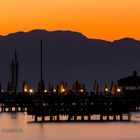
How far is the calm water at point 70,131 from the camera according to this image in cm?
13650

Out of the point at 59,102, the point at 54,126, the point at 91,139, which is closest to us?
the point at 91,139

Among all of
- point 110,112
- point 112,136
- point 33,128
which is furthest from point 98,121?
point 112,136

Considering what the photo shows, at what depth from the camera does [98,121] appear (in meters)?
161

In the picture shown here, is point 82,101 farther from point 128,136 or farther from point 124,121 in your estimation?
point 128,136

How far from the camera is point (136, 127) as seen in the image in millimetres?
153125

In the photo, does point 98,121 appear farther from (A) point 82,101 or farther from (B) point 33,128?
(A) point 82,101

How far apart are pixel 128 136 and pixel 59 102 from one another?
49.8 metres

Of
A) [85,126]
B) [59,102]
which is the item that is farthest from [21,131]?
[59,102]

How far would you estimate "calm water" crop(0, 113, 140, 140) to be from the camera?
448 feet

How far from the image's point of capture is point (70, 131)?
145375 millimetres

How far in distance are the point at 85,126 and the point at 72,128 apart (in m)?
6.56

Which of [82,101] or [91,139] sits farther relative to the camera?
[82,101]

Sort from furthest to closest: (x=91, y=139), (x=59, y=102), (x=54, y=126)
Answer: (x=59, y=102), (x=54, y=126), (x=91, y=139)

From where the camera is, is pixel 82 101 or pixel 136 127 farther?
pixel 82 101
